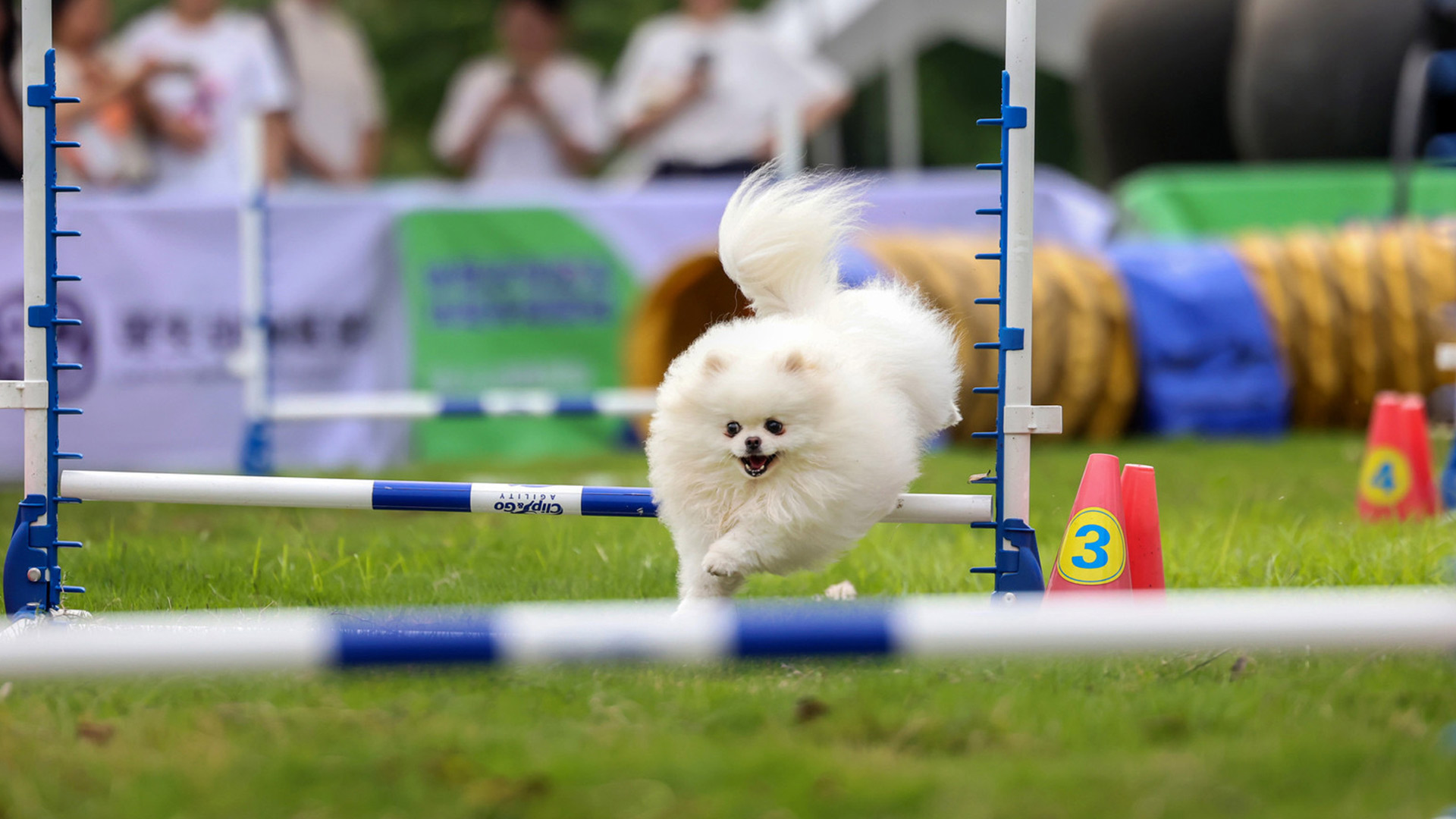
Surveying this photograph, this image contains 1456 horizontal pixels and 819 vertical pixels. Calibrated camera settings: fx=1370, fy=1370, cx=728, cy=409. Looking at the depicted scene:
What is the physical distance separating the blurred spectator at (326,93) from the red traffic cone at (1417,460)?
608 centimetres

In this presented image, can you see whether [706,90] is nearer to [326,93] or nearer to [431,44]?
[326,93]

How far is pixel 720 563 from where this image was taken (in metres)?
2.83

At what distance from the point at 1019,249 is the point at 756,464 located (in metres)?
0.73

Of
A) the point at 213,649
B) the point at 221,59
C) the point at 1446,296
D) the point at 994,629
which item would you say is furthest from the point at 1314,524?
the point at 221,59

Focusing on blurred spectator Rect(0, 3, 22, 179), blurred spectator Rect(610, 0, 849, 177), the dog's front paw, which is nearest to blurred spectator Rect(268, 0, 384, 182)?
blurred spectator Rect(0, 3, 22, 179)

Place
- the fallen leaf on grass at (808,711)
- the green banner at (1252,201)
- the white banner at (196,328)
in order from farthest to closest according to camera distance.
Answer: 1. the green banner at (1252,201)
2. the white banner at (196,328)
3. the fallen leaf on grass at (808,711)

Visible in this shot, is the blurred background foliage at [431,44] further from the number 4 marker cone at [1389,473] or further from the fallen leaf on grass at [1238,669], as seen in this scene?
the fallen leaf on grass at [1238,669]

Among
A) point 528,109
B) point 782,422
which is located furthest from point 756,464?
point 528,109

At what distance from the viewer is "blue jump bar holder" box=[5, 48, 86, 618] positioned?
9.85 feet

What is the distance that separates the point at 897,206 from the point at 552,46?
235 centimetres

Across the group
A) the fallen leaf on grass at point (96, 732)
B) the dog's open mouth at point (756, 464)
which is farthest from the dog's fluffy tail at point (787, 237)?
the fallen leaf on grass at point (96, 732)

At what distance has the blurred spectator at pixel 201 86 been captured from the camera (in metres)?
7.47

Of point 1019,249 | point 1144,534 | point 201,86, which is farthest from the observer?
point 201,86

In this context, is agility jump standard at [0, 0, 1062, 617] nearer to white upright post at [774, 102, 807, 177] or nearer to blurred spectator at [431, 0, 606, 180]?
white upright post at [774, 102, 807, 177]
